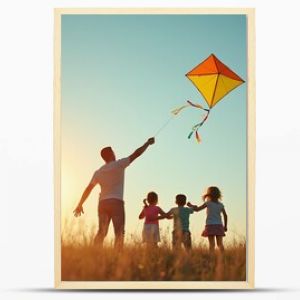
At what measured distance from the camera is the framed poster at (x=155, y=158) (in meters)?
6.23

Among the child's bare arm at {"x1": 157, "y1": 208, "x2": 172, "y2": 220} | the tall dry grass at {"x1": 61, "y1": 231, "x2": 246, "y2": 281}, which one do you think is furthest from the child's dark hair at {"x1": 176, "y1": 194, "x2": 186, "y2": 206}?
the tall dry grass at {"x1": 61, "y1": 231, "x2": 246, "y2": 281}

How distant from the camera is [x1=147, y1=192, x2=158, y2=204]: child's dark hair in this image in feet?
20.5

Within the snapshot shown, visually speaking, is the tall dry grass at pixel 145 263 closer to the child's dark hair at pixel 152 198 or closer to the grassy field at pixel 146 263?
the grassy field at pixel 146 263

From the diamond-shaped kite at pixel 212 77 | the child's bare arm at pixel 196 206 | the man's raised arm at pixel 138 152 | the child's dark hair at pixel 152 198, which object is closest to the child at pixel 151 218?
the child's dark hair at pixel 152 198

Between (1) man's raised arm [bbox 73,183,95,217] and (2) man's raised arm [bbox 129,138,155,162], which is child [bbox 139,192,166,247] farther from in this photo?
(1) man's raised arm [bbox 73,183,95,217]

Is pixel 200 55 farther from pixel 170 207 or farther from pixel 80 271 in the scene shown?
pixel 80 271

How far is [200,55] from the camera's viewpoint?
6.29 metres

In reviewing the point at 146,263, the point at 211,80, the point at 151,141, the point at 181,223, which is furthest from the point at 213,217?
the point at 211,80

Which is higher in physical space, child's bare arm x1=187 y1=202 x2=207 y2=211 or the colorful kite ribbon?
the colorful kite ribbon

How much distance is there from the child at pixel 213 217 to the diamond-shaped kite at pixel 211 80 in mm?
517

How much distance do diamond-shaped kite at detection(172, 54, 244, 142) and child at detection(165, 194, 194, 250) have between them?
605 mm

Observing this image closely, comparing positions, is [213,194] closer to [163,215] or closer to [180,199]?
[180,199]

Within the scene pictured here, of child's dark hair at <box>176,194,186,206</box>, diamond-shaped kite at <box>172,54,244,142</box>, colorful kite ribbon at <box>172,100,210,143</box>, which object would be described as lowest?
child's dark hair at <box>176,194,186,206</box>

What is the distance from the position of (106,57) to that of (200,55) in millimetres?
862
